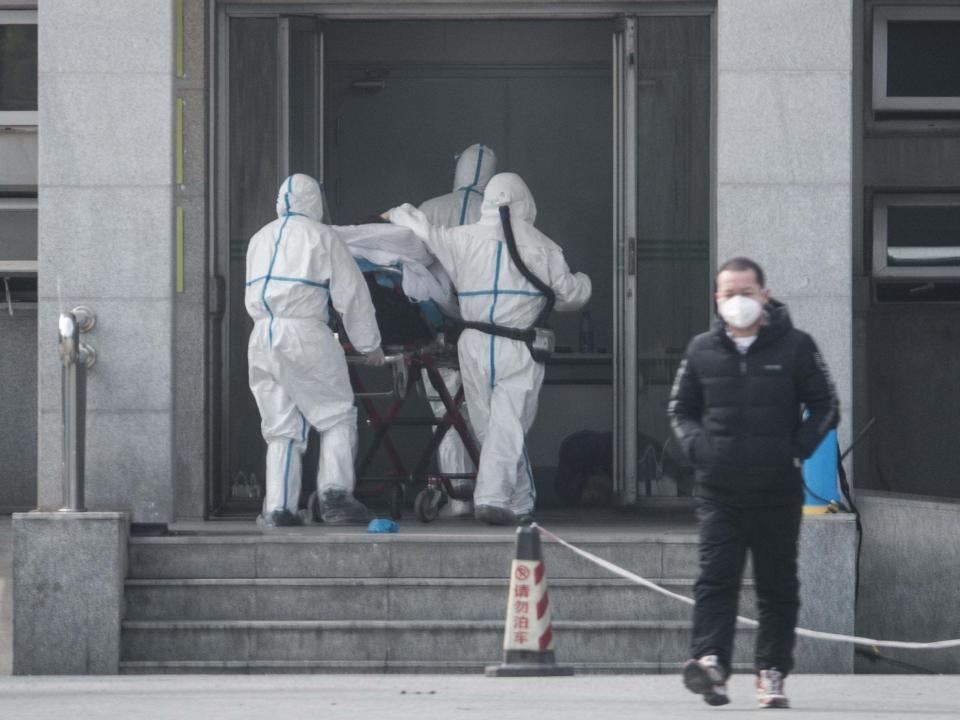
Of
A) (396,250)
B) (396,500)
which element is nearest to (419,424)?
(396,500)

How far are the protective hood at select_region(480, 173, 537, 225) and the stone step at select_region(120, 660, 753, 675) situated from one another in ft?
9.48

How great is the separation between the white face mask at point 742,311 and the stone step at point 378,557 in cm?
278

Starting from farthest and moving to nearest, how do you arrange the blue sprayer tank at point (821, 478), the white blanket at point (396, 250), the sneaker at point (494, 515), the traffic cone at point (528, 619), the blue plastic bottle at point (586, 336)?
the blue plastic bottle at point (586, 336) < the white blanket at point (396, 250) < the sneaker at point (494, 515) < the blue sprayer tank at point (821, 478) < the traffic cone at point (528, 619)

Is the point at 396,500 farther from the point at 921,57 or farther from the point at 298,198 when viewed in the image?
the point at 921,57

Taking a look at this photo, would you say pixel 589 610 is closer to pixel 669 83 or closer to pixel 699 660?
pixel 699 660

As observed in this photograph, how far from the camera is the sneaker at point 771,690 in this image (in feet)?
24.0

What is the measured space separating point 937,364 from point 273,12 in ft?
16.3

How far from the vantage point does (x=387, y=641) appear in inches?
376

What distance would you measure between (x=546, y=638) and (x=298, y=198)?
343cm

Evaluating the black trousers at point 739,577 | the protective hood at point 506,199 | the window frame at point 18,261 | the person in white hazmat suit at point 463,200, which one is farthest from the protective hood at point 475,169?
the black trousers at point 739,577

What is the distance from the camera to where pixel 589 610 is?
31.6ft

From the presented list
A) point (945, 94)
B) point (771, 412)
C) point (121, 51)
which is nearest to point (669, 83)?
point (945, 94)

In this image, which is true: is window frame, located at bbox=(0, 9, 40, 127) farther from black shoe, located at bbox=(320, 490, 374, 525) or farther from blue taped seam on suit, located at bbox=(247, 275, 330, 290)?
black shoe, located at bbox=(320, 490, 374, 525)

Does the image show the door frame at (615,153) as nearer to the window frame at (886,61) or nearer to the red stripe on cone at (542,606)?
the window frame at (886,61)
